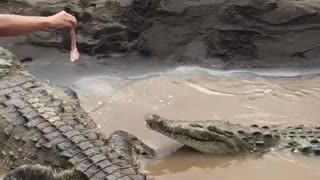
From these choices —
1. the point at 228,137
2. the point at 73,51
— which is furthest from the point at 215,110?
the point at 73,51

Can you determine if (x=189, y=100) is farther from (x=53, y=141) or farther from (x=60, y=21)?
(x=53, y=141)

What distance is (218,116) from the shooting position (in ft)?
17.9

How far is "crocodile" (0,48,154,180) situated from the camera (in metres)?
3.63

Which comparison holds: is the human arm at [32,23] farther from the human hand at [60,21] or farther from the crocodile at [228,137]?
the crocodile at [228,137]

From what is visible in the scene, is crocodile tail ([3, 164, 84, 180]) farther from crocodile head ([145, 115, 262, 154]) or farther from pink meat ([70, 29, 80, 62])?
crocodile head ([145, 115, 262, 154])

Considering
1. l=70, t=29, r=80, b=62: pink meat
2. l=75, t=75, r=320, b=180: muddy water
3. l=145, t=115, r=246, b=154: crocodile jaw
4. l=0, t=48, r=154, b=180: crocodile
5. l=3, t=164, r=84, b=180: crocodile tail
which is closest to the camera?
l=0, t=48, r=154, b=180: crocodile

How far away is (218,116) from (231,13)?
195 centimetres

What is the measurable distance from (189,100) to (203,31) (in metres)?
1.50

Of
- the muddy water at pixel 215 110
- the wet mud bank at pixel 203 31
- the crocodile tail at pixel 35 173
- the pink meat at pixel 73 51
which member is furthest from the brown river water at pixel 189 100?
the crocodile tail at pixel 35 173

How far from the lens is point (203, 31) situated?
23.0 ft

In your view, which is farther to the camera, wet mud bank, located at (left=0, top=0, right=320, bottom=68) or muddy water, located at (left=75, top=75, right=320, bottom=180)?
wet mud bank, located at (left=0, top=0, right=320, bottom=68)

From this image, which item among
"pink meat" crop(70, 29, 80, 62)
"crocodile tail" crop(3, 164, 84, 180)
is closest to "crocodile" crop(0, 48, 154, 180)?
"crocodile tail" crop(3, 164, 84, 180)

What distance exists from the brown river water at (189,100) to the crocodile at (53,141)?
0.39 meters

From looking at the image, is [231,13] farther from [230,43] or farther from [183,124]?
[183,124]
